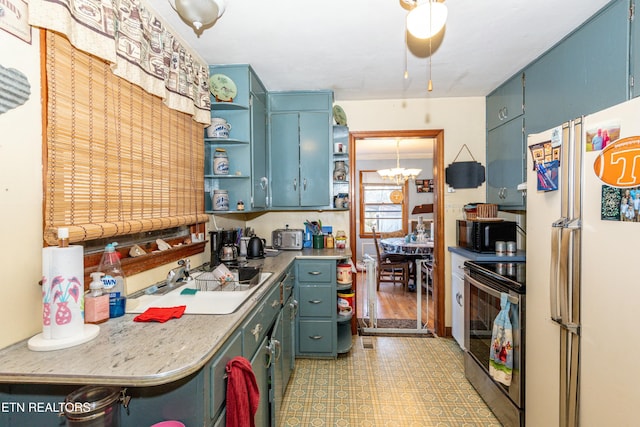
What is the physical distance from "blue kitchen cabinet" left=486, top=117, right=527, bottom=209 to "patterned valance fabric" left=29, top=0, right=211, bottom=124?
2476 millimetres

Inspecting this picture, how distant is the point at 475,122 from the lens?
313 centimetres

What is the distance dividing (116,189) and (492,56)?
2.59 metres

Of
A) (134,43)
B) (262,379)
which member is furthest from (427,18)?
(262,379)

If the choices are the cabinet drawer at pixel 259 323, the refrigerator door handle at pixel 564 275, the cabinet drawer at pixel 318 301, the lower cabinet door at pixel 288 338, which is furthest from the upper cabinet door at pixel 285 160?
the refrigerator door handle at pixel 564 275

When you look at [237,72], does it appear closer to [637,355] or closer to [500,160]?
[500,160]

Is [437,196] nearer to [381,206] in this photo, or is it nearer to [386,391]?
[386,391]

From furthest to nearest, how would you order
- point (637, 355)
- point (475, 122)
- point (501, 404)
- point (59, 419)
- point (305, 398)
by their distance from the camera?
point (475, 122) < point (305, 398) < point (501, 404) < point (637, 355) < point (59, 419)

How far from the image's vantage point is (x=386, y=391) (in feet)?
7.32

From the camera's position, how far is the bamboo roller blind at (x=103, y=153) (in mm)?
1117

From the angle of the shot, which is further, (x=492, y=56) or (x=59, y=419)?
(x=492, y=56)

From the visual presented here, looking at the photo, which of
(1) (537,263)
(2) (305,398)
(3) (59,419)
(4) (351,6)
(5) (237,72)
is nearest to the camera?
(3) (59,419)

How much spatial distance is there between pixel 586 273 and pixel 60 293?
192cm

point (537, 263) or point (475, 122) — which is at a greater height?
point (475, 122)

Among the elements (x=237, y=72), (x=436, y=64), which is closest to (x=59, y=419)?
(x=237, y=72)
